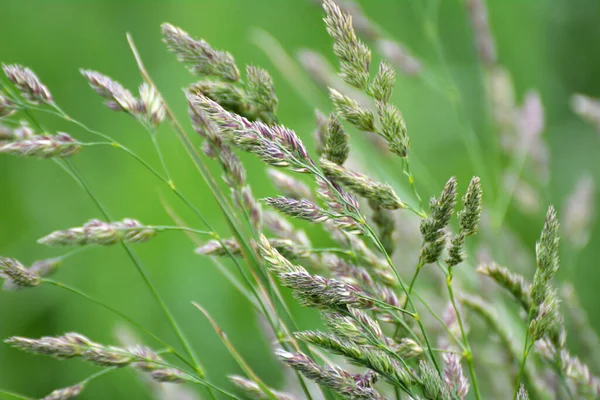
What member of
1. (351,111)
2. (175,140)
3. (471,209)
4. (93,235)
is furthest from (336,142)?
(175,140)

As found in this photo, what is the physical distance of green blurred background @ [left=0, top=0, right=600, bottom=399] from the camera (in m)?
1.52

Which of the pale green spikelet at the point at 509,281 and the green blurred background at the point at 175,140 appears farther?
the green blurred background at the point at 175,140

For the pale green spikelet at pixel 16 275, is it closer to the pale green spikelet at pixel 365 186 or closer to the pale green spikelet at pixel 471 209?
the pale green spikelet at pixel 365 186

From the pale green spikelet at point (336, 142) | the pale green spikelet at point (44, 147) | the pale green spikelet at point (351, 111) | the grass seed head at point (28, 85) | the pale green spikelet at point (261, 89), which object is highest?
the pale green spikelet at point (351, 111)

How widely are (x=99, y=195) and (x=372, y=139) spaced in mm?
956

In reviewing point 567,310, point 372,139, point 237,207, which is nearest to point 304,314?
point 372,139

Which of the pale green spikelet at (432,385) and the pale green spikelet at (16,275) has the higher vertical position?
the pale green spikelet at (432,385)

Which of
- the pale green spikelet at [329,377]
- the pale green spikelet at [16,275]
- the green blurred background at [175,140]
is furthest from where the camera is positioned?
the green blurred background at [175,140]

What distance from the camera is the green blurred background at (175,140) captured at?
4.97 feet

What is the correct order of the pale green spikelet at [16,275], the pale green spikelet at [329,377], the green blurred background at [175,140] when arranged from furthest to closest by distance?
the green blurred background at [175,140]
the pale green spikelet at [16,275]
the pale green spikelet at [329,377]

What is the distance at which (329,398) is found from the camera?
633 mm

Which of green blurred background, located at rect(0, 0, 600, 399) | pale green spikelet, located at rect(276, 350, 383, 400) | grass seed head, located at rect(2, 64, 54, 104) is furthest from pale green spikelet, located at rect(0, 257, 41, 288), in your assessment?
green blurred background, located at rect(0, 0, 600, 399)

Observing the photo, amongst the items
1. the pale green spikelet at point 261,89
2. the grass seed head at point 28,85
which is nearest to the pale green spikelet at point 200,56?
the pale green spikelet at point 261,89

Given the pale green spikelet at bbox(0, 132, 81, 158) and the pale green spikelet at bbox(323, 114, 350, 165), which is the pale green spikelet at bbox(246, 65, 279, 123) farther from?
the pale green spikelet at bbox(0, 132, 81, 158)
